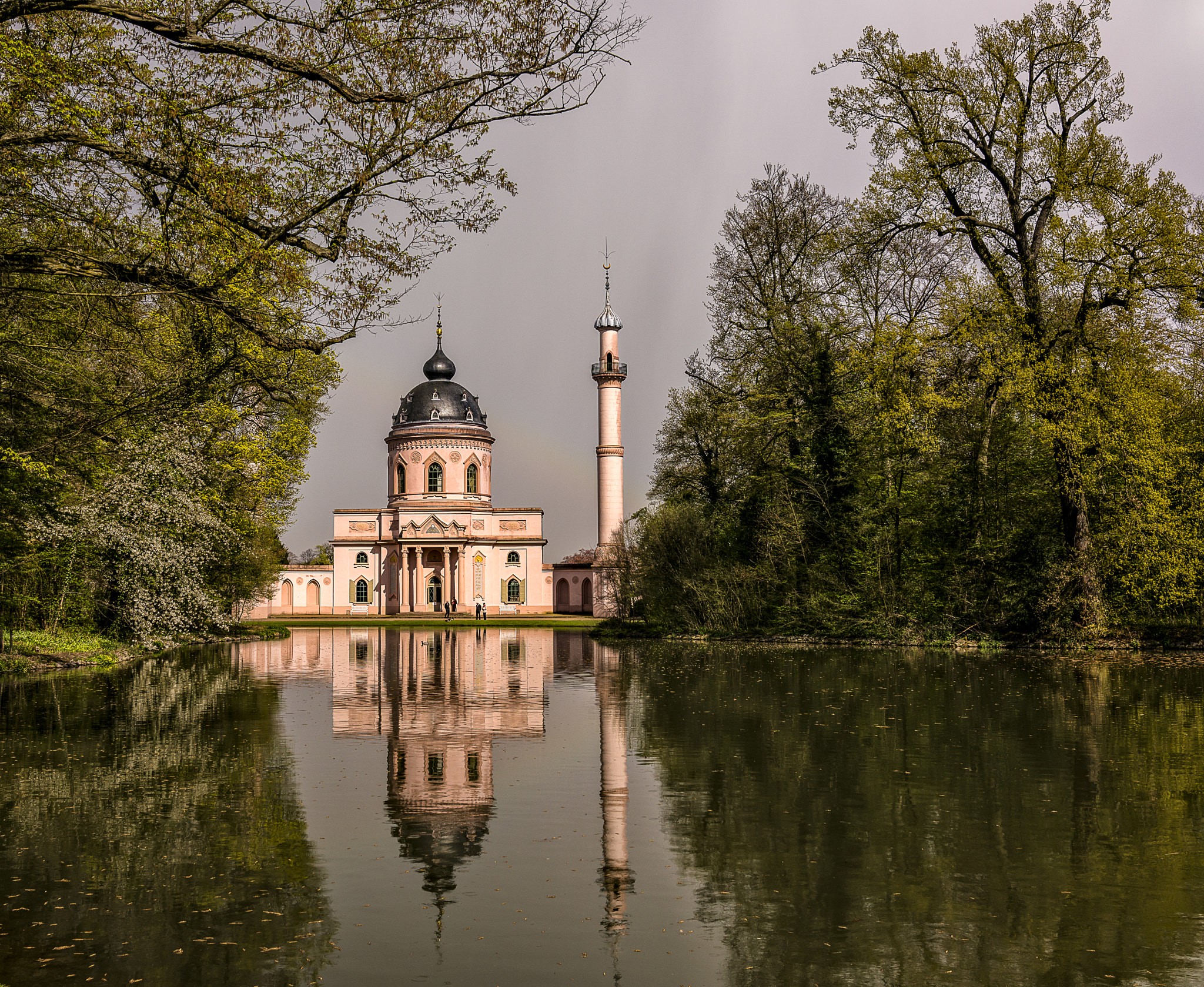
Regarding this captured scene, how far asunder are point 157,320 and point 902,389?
56.9 ft

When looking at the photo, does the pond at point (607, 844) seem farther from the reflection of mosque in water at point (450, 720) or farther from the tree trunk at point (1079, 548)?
the tree trunk at point (1079, 548)

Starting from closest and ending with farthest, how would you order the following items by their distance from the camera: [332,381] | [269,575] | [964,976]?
1. [964,976]
2. [332,381]
3. [269,575]

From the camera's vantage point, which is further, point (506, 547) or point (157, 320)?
point (506, 547)

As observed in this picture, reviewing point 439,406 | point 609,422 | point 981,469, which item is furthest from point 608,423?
point 981,469

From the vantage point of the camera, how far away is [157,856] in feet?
22.4

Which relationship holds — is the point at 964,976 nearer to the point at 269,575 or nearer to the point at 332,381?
the point at 332,381

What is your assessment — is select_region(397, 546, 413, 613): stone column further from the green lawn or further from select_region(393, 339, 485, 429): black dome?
the green lawn

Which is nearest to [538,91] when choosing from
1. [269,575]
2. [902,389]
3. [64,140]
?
[64,140]

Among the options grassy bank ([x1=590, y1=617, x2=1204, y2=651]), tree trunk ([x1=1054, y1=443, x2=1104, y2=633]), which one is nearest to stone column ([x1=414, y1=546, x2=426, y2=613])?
grassy bank ([x1=590, y1=617, x2=1204, y2=651])

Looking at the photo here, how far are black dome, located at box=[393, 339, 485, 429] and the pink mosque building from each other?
0.08m

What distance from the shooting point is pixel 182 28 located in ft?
26.3

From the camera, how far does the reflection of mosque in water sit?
722 cm

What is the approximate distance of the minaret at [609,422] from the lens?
220 ft

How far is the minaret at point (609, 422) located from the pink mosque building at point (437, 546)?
5939 mm
